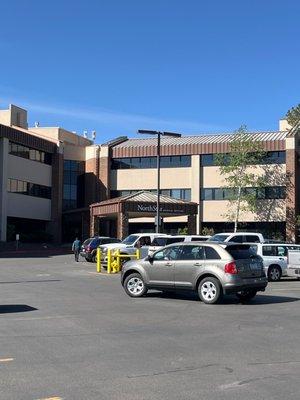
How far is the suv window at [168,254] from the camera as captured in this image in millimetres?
16622

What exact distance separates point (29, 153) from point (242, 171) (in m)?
21.5

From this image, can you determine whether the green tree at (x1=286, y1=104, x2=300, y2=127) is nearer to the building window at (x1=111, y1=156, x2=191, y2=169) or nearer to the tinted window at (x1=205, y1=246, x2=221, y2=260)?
the building window at (x1=111, y1=156, x2=191, y2=169)

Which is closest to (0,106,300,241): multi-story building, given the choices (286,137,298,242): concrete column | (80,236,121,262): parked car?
(286,137,298,242): concrete column

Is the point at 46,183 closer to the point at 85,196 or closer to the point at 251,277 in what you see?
the point at 85,196

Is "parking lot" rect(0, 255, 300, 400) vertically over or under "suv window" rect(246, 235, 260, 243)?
under

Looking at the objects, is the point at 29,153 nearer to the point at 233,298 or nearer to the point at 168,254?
the point at 168,254

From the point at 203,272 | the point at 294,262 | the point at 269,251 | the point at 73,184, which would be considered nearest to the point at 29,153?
the point at 73,184

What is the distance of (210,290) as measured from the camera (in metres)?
15.6

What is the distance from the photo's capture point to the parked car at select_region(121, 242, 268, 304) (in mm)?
15422

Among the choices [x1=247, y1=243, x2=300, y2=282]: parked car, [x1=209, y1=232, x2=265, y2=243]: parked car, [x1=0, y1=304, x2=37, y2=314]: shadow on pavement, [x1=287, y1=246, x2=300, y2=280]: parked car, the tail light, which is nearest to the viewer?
[x1=0, y1=304, x2=37, y2=314]: shadow on pavement

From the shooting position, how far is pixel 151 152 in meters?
63.5

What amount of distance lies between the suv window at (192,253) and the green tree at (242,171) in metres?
40.7

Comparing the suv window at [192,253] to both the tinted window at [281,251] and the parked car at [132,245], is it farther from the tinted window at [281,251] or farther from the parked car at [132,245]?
the parked car at [132,245]

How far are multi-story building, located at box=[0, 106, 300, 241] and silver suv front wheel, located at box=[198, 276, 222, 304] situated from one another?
40006mm
